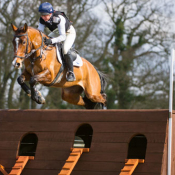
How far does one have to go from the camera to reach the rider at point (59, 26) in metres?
6.27

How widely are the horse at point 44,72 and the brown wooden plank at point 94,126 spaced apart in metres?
0.66

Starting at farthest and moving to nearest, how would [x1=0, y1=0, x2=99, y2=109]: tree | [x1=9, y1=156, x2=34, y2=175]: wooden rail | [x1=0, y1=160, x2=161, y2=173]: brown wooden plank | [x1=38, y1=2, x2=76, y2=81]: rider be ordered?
[x1=0, y1=0, x2=99, y2=109]: tree → [x1=38, y1=2, x2=76, y2=81]: rider → [x1=9, y1=156, x2=34, y2=175]: wooden rail → [x1=0, y1=160, x2=161, y2=173]: brown wooden plank

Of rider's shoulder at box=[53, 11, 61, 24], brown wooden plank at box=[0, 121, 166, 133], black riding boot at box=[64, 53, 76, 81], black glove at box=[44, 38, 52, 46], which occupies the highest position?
rider's shoulder at box=[53, 11, 61, 24]

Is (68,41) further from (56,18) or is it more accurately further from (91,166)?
(91,166)

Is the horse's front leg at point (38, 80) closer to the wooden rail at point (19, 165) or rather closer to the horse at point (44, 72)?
the horse at point (44, 72)

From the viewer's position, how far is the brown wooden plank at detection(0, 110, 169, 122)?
4953 millimetres

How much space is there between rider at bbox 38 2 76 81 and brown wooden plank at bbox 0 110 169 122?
111cm

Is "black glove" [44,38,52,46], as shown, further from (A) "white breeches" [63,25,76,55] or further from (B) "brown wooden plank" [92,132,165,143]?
(B) "brown wooden plank" [92,132,165,143]

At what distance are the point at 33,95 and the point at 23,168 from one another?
1.16 meters

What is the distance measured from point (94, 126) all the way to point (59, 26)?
5.89 feet

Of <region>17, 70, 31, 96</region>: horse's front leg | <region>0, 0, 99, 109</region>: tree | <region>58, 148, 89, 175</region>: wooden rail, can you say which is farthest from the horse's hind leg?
<region>0, 0, 99, 109</region>: tree

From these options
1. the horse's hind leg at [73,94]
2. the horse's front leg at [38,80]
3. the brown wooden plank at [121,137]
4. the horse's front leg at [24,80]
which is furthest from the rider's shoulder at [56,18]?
the brown wooden plank at [121,137]

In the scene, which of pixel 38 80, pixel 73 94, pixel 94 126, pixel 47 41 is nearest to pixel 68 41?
pixel 47 41

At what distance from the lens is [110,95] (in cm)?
2019
